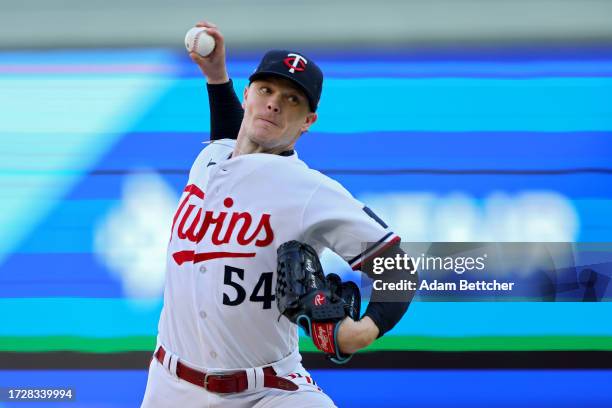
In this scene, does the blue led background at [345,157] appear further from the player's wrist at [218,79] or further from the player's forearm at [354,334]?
the player's forearm at [354,334]

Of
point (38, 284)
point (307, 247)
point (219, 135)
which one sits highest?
point (219, 135)

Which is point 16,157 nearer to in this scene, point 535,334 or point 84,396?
point 84,396

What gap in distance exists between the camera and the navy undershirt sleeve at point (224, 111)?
2246 mm

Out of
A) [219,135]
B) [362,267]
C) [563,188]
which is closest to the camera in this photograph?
[362,267]

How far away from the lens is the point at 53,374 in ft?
9.92

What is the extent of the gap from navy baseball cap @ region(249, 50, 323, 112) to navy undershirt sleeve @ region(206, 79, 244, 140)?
211 mm

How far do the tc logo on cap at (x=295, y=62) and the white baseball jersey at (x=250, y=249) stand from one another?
22 cm

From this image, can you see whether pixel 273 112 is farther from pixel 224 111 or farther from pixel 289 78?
pixel 224 111

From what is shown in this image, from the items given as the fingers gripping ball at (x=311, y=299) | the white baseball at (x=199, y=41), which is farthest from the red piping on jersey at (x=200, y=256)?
the white baseball at (x=199, y=41)

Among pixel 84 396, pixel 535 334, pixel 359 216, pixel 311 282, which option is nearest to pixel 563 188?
pixel 535 334

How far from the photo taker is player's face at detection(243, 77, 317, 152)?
2.00 m

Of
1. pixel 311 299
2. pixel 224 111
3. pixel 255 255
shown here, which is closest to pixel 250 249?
pixel 255 255

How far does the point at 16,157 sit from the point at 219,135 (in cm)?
112

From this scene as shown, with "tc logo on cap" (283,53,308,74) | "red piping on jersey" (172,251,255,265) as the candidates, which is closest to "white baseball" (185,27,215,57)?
"tc logo on cap" (283,53,308,74)
